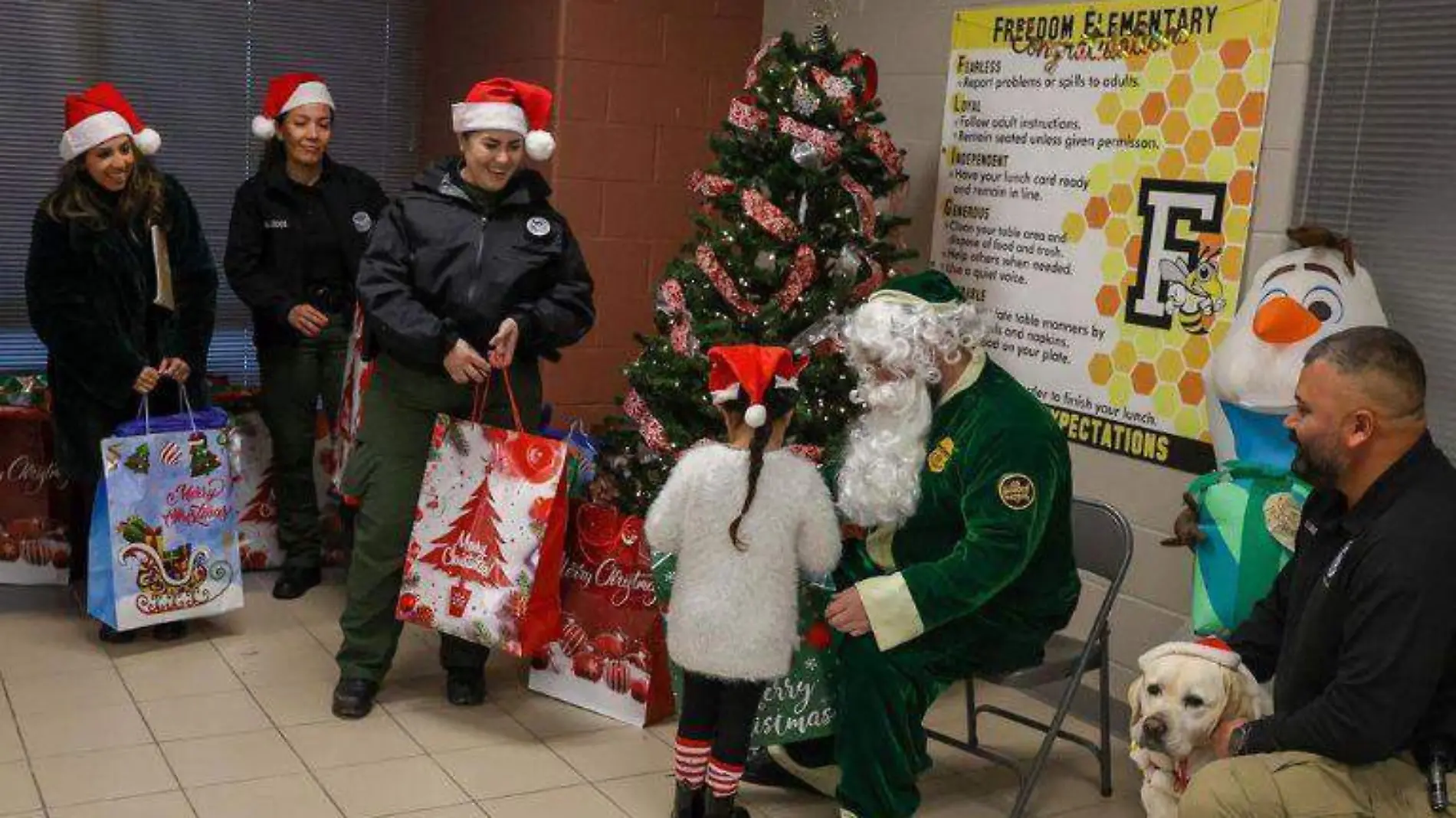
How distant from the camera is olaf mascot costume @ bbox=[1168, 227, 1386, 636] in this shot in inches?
119

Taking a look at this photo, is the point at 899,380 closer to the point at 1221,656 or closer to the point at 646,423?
the point at 1221,656

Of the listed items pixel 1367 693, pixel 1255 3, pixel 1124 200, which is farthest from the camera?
pixel 1124 200

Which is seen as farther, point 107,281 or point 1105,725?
point 107,281

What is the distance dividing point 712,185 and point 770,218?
235 millimetres

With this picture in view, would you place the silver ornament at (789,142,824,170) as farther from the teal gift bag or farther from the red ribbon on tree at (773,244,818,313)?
the teal gift bag

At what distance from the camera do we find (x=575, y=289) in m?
3.74

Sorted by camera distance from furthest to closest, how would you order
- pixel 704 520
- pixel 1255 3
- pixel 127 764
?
1. pixel 1255 3
2. pixel 127 764
3. pixel 704 520

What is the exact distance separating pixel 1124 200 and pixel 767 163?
0.99 m

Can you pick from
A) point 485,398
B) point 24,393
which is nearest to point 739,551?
point 485,398

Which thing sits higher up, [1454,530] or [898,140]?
[898,140]

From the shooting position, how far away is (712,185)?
4.15 metres

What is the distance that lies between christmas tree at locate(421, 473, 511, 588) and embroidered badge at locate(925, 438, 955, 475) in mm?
1121

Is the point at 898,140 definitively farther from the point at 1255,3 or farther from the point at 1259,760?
the point at 1259,760

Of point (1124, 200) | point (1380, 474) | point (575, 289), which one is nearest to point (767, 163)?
point (575, 289)
